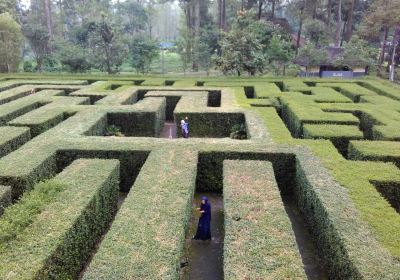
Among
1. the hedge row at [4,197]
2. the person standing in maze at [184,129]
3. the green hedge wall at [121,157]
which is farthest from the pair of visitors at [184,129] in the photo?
the hedge row at [4,197]

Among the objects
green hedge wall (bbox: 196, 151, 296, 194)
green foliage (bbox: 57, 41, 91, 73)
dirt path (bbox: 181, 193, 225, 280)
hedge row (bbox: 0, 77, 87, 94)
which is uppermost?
green foliage (bbox: 57, 41, 91, 73)

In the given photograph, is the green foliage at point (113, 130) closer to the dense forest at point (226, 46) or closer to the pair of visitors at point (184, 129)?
the pair of visitors at point (184, 129)

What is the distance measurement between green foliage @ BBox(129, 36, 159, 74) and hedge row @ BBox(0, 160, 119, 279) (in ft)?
79.1

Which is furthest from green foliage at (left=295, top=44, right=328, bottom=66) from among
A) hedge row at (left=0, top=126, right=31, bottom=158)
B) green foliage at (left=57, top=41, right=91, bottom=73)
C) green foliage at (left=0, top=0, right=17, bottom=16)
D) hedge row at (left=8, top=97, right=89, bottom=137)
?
green foliage at (left=0, top=0, right=17, bottom=16)

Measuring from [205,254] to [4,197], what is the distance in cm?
501

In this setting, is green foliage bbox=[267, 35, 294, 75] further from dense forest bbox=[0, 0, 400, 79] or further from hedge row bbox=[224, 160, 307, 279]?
hedge row bbox=[224, 160, 307, 279]

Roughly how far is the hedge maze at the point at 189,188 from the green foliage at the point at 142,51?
15847mm

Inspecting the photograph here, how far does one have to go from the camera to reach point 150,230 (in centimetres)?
746

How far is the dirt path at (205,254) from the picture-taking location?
8180 mm

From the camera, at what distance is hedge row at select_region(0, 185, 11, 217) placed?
862 cm

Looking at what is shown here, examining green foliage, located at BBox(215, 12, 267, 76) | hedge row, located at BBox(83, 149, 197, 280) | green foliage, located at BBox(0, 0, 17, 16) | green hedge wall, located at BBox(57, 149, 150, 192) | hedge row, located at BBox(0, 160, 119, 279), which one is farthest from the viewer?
green foliage, located at BBox(0, 0, 17, 16)

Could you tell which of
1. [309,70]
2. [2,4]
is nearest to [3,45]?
[2,4]

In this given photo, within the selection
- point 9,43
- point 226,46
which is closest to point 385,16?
point 226,46

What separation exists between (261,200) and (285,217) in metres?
0.88
